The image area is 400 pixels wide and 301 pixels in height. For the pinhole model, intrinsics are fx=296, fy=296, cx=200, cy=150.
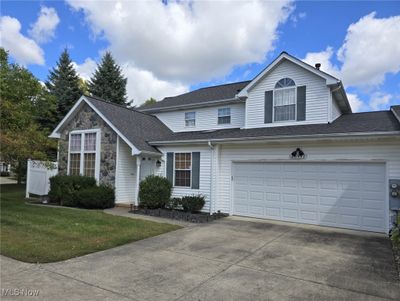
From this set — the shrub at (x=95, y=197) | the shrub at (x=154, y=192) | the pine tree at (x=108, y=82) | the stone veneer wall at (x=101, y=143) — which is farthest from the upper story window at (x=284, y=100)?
the pine tree at (x=108, y=82)

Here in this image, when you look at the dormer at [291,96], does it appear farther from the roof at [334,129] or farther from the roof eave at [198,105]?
the roof eave at [198,105]

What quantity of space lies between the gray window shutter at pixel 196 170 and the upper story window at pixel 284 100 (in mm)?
3692

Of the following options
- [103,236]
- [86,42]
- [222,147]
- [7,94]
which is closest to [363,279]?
[103,236]

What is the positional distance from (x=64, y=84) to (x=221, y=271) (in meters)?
28.0

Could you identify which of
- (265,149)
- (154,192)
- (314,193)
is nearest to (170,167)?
(154,192)

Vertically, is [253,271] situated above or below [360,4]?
Answer: below

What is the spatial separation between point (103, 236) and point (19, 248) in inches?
77.1

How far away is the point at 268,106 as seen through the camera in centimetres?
1276

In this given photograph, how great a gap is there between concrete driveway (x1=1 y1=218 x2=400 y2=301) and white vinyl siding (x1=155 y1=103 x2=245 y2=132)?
762 centimetres

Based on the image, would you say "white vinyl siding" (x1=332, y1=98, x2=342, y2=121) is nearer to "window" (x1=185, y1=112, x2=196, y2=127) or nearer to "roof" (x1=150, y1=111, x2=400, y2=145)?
"roof" (x1=150, y1=111, x2=400, y2=145)

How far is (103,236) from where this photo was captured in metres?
7.86

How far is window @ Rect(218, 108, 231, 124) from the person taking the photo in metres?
14.9

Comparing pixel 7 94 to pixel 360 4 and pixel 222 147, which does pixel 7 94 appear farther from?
pixel 360 4

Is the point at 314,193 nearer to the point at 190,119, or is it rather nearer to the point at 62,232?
the point at 62,232
